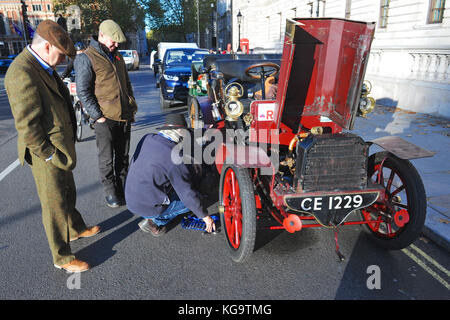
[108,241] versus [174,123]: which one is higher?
[174,123]

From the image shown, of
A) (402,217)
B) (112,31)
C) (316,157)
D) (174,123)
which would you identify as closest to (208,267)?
(316,157)

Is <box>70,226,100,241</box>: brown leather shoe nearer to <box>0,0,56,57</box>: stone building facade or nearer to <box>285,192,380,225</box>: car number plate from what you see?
<box>285,192,380,225</box>: car number plate

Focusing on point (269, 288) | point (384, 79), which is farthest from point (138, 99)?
point (269, 288)

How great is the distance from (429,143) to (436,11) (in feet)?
19.6

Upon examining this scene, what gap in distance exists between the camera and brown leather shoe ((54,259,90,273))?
2.90 meters

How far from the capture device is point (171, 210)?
346 centimetres

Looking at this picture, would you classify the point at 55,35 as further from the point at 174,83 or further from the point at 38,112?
the point at 174,83

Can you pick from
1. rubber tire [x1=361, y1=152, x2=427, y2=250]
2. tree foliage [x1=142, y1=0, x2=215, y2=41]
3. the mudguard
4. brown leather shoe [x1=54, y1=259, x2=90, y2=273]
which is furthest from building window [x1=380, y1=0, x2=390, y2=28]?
tree foliage [x1=142, y1=0, x2=215, y2=41]

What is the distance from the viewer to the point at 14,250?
327 centimetres

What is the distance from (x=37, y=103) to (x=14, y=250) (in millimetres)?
1674

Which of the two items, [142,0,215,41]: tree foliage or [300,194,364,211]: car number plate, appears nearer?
[300,194,364,211]: car number plate

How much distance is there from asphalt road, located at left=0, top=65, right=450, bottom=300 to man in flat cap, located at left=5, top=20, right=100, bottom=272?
0.30 metres

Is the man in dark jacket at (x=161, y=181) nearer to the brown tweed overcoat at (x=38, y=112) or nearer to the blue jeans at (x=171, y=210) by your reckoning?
the blue jeans at (x=171, y=210)
